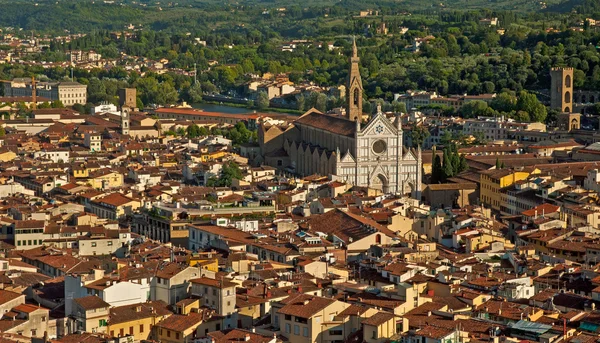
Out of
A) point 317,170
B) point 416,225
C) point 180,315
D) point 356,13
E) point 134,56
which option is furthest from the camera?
point 356,13

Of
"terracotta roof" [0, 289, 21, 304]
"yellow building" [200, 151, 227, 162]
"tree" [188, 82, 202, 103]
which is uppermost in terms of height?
"terracotta roof" [0, 289, 21, 304]

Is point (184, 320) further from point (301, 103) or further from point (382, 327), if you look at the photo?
point (301, 103)

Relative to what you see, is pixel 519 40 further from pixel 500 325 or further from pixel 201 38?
pixel 500 325

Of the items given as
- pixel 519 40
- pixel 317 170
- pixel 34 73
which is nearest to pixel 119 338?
pixel 317 170

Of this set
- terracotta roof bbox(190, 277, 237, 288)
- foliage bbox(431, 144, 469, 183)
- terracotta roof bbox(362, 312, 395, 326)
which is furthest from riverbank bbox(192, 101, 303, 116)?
terracotta roof bbox(362, 312, 395, 326)

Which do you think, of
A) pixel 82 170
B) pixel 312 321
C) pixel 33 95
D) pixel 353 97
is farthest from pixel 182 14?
pixel 312 321

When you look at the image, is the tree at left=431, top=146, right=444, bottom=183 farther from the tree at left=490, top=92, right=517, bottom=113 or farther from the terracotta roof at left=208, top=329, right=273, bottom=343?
the terracotta roof at left=208, top=329, right=273, bottom=343

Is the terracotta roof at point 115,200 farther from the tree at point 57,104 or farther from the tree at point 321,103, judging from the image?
the tree at point 57,104
